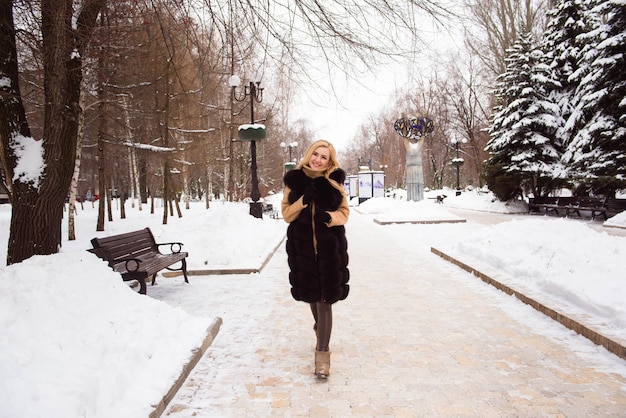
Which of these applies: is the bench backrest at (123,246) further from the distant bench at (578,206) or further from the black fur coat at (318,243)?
the distant bench at (578,206)

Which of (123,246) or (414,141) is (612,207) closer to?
(414,141)

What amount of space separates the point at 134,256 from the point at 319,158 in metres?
4.29

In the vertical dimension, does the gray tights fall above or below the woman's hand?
below

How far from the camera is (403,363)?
12.5ft

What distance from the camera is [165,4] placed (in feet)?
14.3

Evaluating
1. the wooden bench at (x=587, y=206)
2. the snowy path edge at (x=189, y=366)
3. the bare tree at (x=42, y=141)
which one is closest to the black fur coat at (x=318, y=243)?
the snowy path edge at (x=189, y=366)

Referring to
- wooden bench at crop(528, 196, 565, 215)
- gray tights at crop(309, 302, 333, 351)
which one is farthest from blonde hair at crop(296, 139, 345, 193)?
wooden bench at crop(528, 196, 565, 215)

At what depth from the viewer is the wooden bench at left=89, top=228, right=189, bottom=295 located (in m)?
5.58

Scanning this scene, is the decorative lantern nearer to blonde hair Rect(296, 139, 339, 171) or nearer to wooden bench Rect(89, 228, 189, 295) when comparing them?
wooden bench Rect(89, 228, 189, 295)

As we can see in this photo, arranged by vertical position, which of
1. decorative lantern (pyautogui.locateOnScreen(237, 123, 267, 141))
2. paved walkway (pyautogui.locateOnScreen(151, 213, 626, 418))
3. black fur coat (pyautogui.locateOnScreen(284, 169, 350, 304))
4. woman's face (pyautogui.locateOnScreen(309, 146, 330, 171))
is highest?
decorative lantern (pyautogui.locateOnScreen(237, 123, 267, 141))

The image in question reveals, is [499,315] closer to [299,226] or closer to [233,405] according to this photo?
[299,226]

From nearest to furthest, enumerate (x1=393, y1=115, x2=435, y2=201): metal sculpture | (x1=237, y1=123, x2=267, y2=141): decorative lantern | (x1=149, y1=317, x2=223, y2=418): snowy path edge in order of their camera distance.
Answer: (x1=149, y1=317, x2=223, y2=418): snowy path edge < (x1=237, y1=123, x2=267, y2=141): decorative lantern < (x1=393, y1=115, x2=435, y2=201): metal sculpture

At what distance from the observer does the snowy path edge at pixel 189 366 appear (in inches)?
116

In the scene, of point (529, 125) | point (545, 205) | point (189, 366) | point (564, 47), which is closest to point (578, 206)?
point (545, 205)
